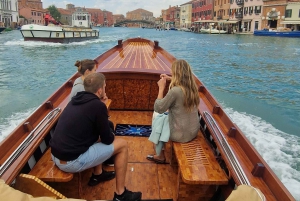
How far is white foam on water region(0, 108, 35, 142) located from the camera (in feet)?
16.4

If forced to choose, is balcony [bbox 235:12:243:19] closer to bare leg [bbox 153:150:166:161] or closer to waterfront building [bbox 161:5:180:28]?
waterfront building [bbox 161:5:180:28]

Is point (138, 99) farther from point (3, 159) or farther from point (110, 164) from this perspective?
point (3, 159)

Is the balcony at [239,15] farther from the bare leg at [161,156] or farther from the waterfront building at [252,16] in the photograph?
the bare leg at [161,156]

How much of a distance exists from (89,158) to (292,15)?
38.0m

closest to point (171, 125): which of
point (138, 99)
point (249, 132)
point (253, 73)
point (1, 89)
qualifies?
point (138, 99)

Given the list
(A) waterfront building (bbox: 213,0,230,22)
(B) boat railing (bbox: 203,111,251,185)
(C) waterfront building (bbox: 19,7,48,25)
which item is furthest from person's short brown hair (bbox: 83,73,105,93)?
(C) waterfront building (bbox: 19,7,48,25)

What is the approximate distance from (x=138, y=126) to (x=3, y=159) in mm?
1868

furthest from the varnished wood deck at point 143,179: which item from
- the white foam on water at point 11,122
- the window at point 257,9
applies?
the window at point 257,9

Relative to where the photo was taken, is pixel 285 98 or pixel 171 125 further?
pixel 285 98

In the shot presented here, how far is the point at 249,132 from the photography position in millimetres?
5156

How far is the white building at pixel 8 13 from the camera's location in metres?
51.2

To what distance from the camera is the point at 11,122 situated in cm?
564

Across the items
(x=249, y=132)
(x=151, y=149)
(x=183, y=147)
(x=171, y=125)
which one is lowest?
(x=249, y=132)

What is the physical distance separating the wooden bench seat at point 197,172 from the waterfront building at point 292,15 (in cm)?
3674
